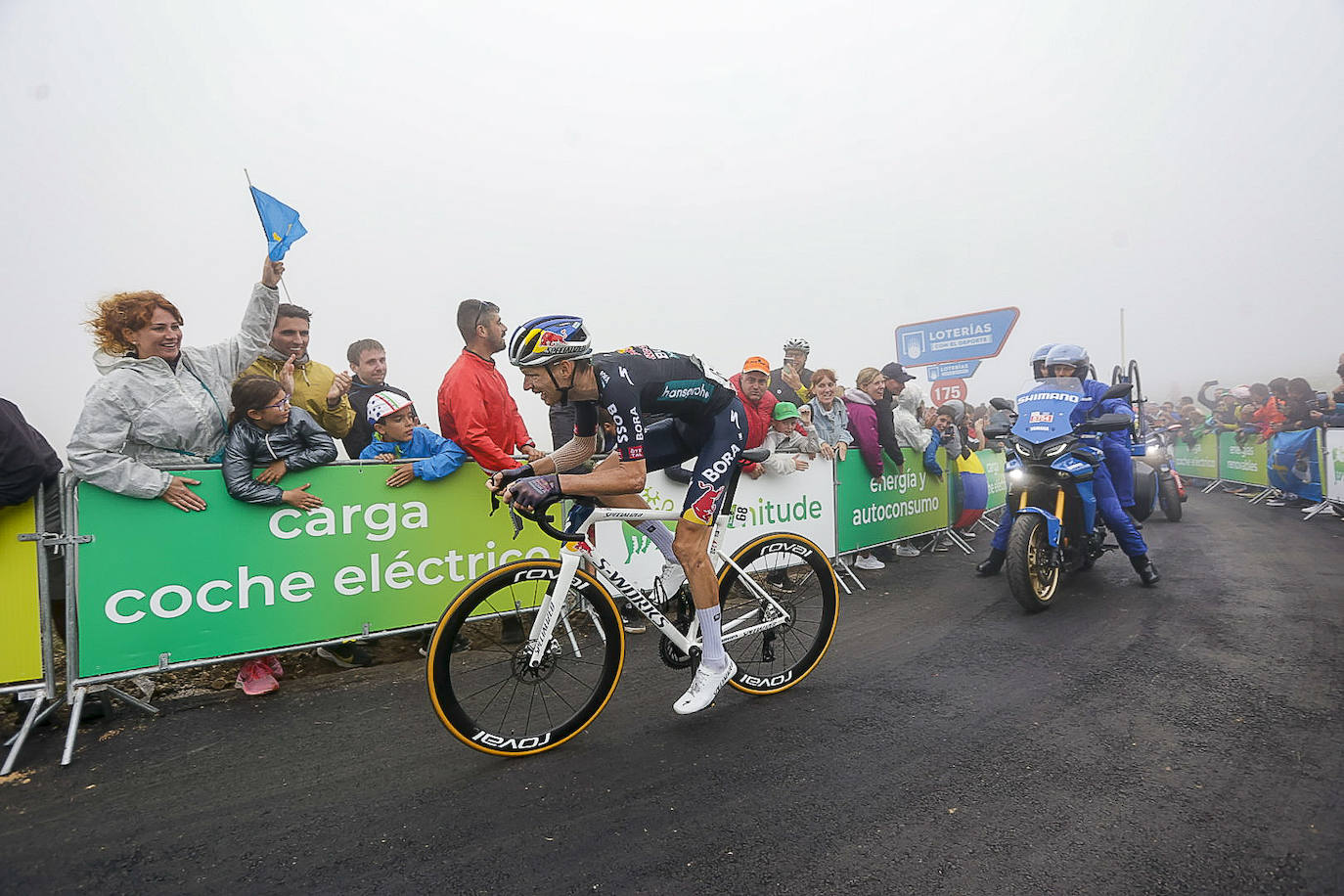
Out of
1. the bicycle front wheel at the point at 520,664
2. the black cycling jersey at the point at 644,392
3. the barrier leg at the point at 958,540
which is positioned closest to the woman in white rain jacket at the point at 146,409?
the bicycle front wheel at the point at 520,664

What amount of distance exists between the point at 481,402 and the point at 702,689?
90.8 inches

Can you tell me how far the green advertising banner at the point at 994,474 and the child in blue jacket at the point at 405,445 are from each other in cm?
782

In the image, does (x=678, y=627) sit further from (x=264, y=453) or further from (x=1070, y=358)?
(x=1070, y=358)

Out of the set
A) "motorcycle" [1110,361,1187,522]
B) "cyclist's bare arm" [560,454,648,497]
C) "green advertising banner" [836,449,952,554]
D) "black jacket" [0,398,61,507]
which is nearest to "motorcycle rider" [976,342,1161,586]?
"motorcycle" [1110,361,1187,522]

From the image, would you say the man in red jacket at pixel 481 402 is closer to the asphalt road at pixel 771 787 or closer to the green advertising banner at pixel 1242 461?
the asphalt road at pixel 771 787

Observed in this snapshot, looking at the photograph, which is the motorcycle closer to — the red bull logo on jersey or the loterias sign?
the loterias sign

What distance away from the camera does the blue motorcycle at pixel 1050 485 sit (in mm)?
5336

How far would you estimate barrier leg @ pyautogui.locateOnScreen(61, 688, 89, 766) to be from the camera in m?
3.13

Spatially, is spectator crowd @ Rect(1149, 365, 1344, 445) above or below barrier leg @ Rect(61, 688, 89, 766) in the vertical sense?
above

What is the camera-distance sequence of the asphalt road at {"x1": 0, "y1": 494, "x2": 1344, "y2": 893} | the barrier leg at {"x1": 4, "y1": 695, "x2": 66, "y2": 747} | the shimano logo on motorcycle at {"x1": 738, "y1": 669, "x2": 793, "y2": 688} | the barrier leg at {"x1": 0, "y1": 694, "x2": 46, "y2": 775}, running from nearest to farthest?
the asphalt road at {"x1": 0, "y1": 494, "x2": 1344, "y2": 893}
the barrier leg at {"x1": 0, "y1": 694, "x2": 46, "y2": 775}
the barrier leg at {"x1": 4, "y1": 695, "x2": 66, "y2": 747}
the shimano logo on motorcycle at {"x1": 738, "y1": 669, "x2": 793, "y2": 688}

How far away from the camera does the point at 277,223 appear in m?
4.50

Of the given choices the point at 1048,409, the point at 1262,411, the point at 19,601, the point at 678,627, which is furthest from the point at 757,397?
the point at 1262,411

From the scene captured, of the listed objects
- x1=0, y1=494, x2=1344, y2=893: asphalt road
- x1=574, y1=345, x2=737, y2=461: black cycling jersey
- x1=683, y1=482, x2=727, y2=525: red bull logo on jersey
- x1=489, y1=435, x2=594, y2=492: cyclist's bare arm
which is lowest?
x1=0, y1=494, x2=1344, y2=893: asphalt road

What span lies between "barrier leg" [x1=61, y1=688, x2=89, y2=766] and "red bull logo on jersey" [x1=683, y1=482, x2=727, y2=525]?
2.95 m
